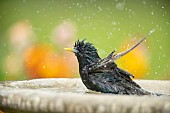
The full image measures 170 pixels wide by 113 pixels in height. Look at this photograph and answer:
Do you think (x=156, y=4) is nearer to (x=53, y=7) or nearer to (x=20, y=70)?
(x=53, y=7)

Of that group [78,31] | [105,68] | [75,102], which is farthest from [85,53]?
[78,31]

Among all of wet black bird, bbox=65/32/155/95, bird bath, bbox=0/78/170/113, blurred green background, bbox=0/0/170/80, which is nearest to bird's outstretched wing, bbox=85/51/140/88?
wet black bird, bbox=65/32/155/95

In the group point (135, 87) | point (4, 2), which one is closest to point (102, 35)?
point (4, 2)

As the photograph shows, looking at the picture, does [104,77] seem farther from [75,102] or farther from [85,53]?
[75,102]

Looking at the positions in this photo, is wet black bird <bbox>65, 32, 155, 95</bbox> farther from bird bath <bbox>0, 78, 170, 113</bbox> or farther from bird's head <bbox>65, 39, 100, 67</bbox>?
bird bath <bbox>0, 78, 170, 113</bbox>

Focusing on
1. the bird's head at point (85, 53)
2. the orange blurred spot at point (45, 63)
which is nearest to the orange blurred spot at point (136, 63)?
the orange blurred spot at point (45, 63)

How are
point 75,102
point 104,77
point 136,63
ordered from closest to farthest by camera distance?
point 75,102 → point 104,77 → point 136,63
